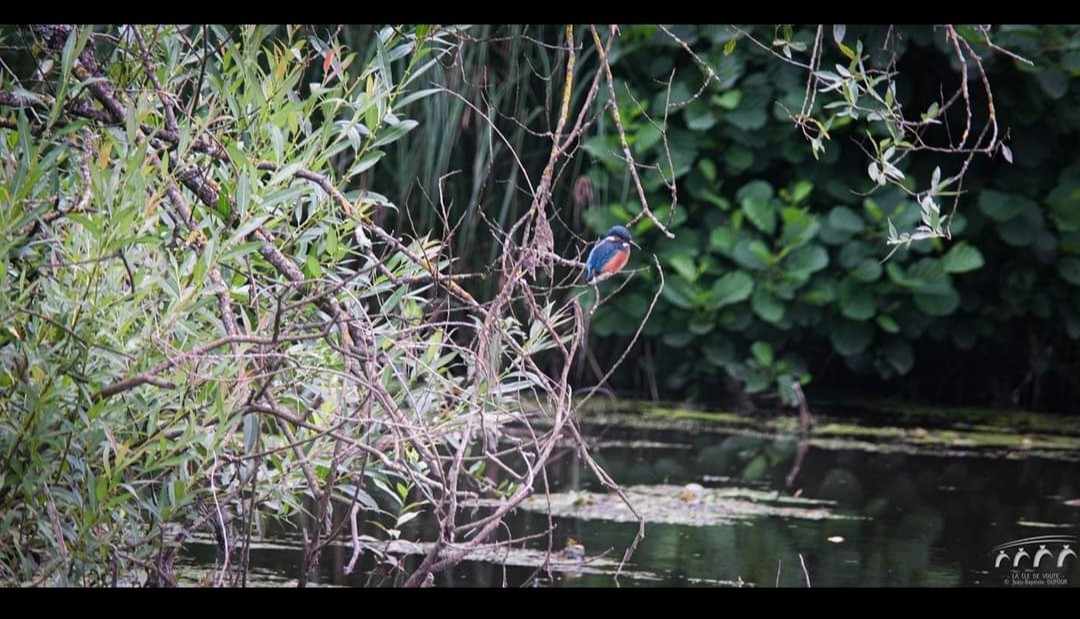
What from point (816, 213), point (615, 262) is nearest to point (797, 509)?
point (615, 262)

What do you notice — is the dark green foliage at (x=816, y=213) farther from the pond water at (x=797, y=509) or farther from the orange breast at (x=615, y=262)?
the orange breast at (x=615, y=262)

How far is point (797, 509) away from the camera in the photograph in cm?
448

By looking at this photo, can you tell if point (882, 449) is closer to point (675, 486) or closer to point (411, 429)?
point (675, 486)

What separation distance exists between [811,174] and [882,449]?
1843 mm

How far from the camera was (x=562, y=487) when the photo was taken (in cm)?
500

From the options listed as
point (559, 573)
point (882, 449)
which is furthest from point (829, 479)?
point (559, 573)
